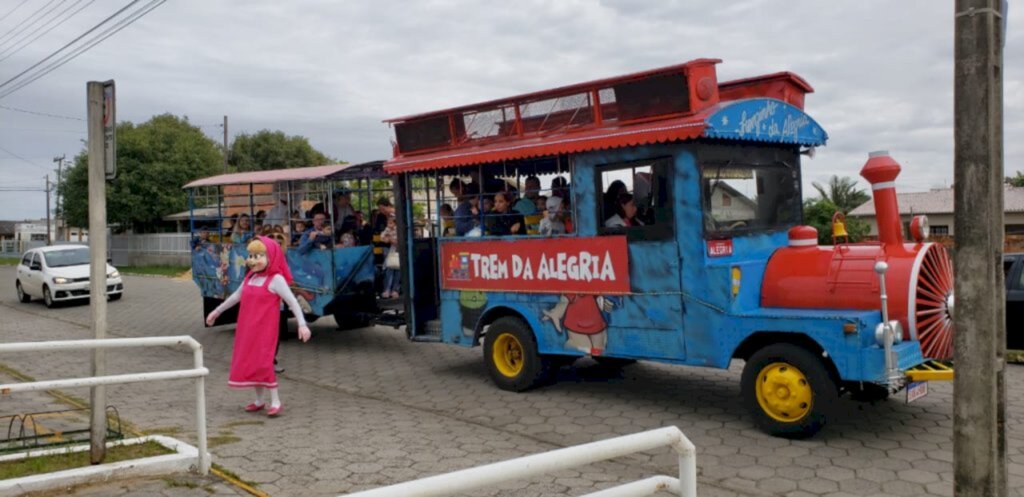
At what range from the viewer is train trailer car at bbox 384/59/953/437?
623cm

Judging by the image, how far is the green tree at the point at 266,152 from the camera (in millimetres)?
46094

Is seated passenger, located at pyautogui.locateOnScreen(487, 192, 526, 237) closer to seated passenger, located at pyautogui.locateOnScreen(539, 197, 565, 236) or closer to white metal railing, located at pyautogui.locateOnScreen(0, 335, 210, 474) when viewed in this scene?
seated passenger, located at pyautogui.locateOnScreen(539, 197, 565, 236)

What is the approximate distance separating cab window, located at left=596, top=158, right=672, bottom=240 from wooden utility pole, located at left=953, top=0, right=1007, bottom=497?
348cm

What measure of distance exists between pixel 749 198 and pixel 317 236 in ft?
20.6

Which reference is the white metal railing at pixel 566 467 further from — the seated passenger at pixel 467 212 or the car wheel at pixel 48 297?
the car wheel at pixel 48 297

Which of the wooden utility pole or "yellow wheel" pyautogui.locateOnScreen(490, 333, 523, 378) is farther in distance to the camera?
"yellow wheel" pyautogui.locateOnScreen(490, 333, 523, 378)

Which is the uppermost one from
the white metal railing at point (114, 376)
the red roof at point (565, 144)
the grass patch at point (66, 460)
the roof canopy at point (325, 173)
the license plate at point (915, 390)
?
the roof canopy at point (325, 173)

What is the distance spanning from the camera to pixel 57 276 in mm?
18812

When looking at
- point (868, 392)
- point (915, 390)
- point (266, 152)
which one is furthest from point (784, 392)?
point (266, 152)

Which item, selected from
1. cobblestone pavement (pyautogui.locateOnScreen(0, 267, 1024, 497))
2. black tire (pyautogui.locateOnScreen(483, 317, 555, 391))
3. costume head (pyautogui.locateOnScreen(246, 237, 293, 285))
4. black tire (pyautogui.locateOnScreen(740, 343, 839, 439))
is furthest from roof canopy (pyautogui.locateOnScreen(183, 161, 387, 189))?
black tire (pyautogui.locateOnScreen(740, 343, 839, 439))

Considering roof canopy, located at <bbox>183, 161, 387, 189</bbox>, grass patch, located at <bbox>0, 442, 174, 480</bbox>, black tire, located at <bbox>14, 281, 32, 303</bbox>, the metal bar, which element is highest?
roof canopy, located at <bbox>183, 161, 387, 189</bbox>

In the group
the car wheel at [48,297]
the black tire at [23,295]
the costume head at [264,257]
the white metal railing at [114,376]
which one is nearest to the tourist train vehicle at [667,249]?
the costume head at [264,257]

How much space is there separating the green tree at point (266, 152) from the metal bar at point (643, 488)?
44.5 m

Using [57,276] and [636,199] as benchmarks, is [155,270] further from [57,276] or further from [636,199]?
[636,199]
